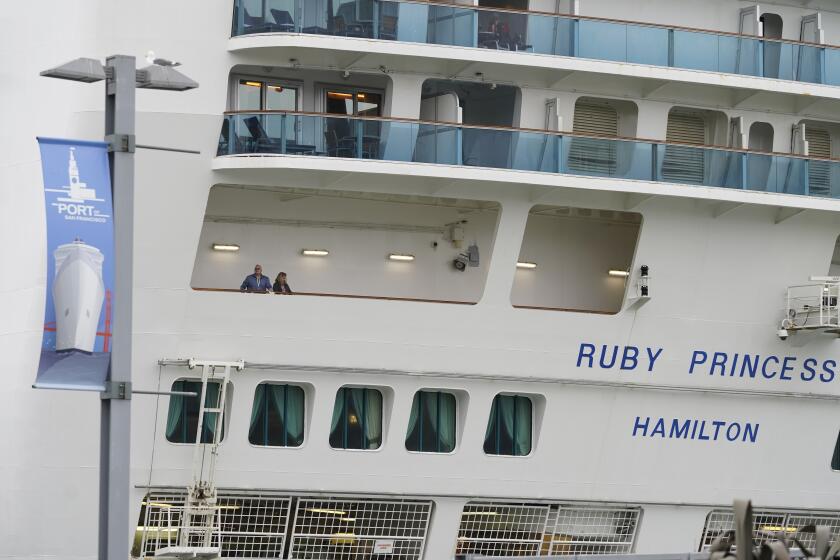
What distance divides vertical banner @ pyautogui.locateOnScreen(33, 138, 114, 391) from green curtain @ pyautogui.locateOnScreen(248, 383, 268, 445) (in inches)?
364

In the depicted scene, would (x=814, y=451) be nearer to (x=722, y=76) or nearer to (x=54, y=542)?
(x=722, y=76)

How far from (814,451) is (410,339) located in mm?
8328

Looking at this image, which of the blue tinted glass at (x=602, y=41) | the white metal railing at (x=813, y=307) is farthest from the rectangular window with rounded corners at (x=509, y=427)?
the blue tinted glass at (x=602, y=41)

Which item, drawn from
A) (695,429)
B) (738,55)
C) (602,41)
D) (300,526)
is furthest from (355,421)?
(738,55)

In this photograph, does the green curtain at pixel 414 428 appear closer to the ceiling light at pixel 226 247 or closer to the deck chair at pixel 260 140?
the ceiling light at pixel 226 247

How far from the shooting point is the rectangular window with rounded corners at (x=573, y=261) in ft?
95.8

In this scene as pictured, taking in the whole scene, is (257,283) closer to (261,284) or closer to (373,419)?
(261,284)

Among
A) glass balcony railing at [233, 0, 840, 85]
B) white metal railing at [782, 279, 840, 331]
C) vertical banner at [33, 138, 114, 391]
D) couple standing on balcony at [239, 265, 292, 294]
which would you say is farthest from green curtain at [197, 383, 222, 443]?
white metal railing at [782, 279, 840, 331]

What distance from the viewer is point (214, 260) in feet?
88.9

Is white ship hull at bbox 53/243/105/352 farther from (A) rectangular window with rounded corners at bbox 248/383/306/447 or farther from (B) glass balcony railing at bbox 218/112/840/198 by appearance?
(A) rectangular window with rounded corners at bbox 248/383/306/447

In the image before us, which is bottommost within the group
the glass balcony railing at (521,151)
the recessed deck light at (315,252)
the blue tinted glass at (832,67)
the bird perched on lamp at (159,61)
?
the recessed deck light at (315,252)

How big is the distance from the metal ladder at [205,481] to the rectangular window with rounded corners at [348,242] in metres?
2.67

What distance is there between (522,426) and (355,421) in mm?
3023

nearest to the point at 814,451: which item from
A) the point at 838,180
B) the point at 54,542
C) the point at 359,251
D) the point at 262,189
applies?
the point at 838,180
